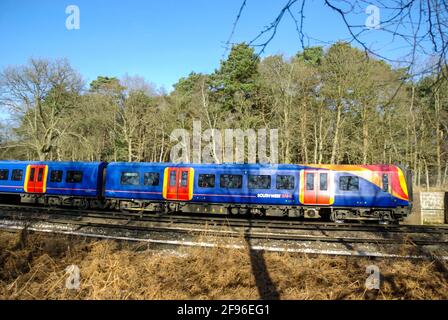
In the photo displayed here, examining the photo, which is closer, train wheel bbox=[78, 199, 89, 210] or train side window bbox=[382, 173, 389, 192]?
train side window bbox=[382, 173, 389, 192]

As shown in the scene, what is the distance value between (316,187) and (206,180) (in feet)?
17.4

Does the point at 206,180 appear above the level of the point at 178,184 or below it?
above

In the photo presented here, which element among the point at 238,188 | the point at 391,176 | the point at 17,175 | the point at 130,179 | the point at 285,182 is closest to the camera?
the point at 391,176

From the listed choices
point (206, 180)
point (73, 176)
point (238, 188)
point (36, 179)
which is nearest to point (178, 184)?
point (206, 180)

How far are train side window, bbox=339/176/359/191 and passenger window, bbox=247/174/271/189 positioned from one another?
3299 millimetres

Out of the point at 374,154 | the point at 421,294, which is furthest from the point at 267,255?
the point at 374,154

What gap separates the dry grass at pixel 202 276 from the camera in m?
4.49

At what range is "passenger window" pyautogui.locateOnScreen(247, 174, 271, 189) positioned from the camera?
1442 centimetres

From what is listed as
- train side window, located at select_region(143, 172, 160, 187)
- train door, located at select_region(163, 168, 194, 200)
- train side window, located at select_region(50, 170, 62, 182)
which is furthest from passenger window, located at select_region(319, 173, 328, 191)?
train side window, located at select_region(50, 170, 62, 182)

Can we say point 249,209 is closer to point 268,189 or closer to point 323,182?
point 268,189

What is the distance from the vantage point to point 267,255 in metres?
6.92

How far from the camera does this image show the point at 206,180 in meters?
15.2

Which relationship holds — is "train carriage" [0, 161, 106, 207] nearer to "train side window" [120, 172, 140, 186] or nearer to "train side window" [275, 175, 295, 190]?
"train side window" [120, 172, 140, 186]
